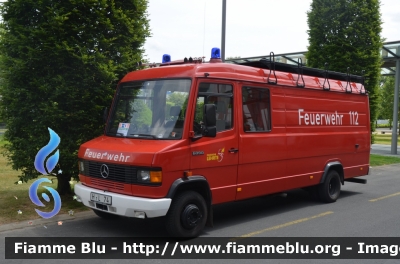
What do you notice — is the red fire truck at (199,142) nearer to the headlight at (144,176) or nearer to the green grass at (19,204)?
the headlight at (144,176)

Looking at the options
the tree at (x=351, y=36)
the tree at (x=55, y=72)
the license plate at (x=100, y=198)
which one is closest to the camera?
the license plate at (x=100, y=198)

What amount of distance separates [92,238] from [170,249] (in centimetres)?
140

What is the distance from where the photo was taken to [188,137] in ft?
21.5

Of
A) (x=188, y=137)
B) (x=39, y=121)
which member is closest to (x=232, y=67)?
(x=188, y=137)

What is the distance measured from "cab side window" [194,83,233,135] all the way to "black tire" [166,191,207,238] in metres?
1.05

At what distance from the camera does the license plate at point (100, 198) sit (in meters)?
6.48

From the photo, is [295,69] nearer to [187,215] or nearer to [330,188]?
[330,188]

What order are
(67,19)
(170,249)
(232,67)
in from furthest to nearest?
(67,19) < (232,67) < (170,249)

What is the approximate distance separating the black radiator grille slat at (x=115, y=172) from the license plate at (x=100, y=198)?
286mm

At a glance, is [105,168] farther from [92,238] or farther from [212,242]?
[212,242]

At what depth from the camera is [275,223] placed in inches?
306

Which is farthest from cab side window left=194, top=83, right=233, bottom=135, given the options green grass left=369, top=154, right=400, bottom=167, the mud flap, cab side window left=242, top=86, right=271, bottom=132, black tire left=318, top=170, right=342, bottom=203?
green grass left=369, top=154, right=400, bottom=167

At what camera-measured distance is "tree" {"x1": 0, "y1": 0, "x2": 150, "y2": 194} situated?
8.14 metres

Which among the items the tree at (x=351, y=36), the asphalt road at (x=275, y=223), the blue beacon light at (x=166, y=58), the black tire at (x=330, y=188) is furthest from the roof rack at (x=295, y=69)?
the tree at (x=351, y=36)
